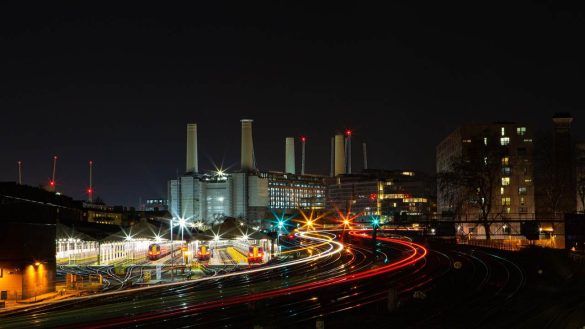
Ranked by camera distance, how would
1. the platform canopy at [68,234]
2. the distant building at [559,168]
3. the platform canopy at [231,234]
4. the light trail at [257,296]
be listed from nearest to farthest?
the light trail at [257,296] < the platform canopy at [68,234] < the platform canopy at [231,234] < the distant building at [559,168]

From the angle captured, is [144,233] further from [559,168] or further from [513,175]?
[513,175]

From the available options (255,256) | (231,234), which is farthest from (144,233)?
(255,256)

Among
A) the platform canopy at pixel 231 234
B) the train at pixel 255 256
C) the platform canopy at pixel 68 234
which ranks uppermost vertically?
the platform canopy at pixel 68 234

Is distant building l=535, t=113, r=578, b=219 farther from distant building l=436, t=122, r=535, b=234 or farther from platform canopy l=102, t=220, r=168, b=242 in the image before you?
platform canopy l=102, t=220, r=168, b=242

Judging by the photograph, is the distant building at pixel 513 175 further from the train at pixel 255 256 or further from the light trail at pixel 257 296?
the light trail at pixel 257 296

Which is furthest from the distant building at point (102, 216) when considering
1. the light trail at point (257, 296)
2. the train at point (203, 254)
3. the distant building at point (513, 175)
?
the light trail at point (257, 296)

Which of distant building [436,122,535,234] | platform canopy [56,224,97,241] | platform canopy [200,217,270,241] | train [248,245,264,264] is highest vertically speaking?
distant building [436,122,535,234]

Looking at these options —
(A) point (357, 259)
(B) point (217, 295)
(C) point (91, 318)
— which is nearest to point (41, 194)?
(B) point (217, 295)

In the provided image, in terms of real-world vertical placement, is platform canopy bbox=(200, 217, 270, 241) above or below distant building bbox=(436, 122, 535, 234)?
below

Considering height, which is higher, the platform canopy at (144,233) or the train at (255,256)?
the platform canopy at (144,233)

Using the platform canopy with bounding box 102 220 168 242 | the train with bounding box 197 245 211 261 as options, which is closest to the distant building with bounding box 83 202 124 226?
the platform canopy with bounding box 102 220 168 242

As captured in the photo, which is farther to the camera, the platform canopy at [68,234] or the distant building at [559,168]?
the distant building at [559,168]

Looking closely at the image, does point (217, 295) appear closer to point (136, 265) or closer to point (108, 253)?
point (136, 265)

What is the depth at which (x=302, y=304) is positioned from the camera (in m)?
33.9
